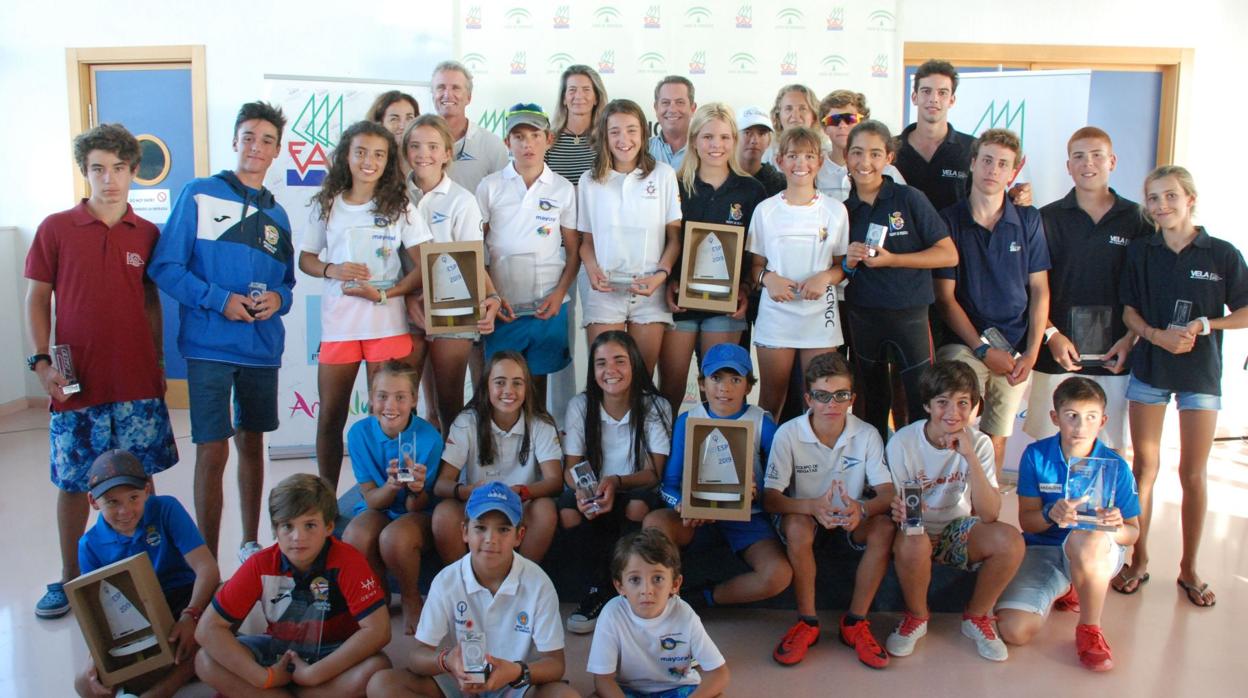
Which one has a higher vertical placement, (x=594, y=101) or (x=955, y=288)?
(x=594, y=101)

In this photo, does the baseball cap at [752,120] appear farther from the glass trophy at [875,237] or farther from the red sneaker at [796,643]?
the red sneaker at [796,643]

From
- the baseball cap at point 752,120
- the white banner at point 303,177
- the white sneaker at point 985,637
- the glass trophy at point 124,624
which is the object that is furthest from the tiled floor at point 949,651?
the baseball cap at point 752,120

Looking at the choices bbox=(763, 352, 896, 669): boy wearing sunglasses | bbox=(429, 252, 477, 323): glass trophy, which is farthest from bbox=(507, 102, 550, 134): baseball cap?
bbox=(763, 352, 896, 669): boy wearing sunglasses

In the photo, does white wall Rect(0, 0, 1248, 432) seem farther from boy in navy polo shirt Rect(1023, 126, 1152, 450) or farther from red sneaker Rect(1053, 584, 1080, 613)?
red sneaker Rect(1053, 584, 1080, 613)

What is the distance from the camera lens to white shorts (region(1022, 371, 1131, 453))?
12.3ft

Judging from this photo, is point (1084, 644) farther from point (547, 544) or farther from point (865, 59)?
point (865, 59)

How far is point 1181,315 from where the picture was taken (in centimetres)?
345

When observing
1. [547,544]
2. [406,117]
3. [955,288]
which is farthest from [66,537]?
[955,288]

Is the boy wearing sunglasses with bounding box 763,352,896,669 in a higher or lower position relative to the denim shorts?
higher

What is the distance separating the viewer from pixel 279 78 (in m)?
5.32

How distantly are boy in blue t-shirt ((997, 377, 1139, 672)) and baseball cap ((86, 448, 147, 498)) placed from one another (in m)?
2.92

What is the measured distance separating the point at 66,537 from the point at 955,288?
3612mm

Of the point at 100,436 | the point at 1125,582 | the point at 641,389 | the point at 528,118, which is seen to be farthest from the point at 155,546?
the point at 1125,582

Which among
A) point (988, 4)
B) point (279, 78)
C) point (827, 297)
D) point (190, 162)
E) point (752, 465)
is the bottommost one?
point (752, 465)
